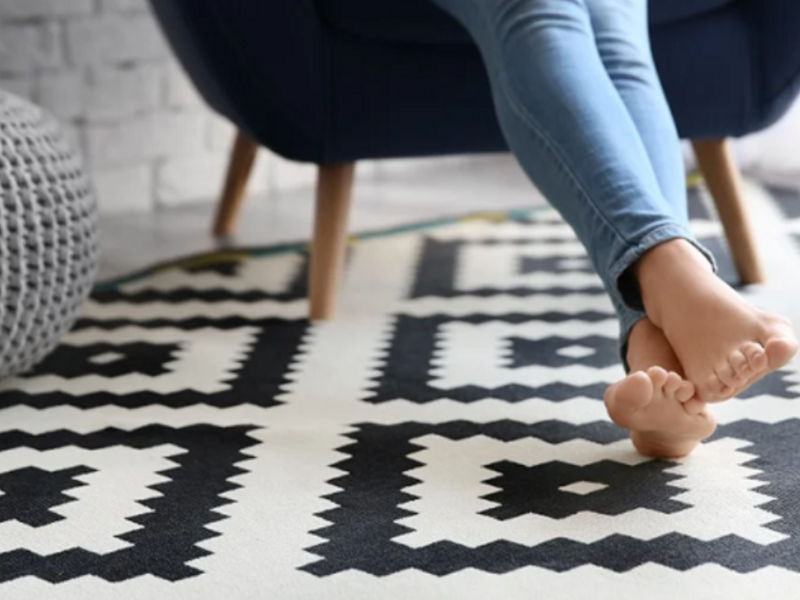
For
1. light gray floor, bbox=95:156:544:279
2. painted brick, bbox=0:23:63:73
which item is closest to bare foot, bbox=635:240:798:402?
light gray floor, bbox=95:156:544:279

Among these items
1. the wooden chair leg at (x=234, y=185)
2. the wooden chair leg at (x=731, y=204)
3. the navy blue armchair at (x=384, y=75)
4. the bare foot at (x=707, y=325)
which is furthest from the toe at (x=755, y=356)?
the wooden chair leg at (x=234, y=185)

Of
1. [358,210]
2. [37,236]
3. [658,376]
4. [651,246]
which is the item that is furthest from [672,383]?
[358,210]

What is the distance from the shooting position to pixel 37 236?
145 cm

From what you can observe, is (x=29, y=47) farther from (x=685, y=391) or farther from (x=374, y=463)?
(x=685, y=391)

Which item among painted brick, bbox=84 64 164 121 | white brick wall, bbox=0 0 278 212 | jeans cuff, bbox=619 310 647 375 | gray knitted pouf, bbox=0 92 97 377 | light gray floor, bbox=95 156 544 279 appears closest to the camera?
jeans cuff, bbox=619 310 647 375

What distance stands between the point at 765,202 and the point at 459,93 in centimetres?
92

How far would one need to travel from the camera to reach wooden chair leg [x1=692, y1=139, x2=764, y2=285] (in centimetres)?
189

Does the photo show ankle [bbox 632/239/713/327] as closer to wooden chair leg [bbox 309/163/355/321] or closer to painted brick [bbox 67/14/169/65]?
wooden chair leg [bbox 309/163/355/321]

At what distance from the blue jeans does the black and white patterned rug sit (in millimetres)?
167

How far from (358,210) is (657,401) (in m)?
1.54

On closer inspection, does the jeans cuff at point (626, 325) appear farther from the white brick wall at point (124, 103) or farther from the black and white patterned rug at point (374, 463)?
the white brick wall at point (124, 103)

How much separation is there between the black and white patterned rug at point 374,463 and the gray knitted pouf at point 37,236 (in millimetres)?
64

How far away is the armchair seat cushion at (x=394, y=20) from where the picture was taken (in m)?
1.66

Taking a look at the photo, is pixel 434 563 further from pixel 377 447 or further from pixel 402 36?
pixel 402 36
